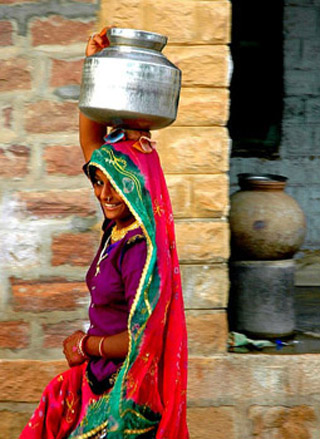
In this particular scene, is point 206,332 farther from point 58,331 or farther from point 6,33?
point 6,33

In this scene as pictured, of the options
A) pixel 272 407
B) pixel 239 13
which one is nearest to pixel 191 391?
pixel 272 407

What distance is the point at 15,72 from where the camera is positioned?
382cm

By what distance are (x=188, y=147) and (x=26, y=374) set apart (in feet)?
3.98

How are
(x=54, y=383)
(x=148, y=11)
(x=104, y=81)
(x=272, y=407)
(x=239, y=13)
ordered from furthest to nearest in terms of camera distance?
1. (x=239, y=13)
2. (x=272, y=407)
3. (x=148, y=11)
4. (x=54, y=383)
5. (x=104, y=81)

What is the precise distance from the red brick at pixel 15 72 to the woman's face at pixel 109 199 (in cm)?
133

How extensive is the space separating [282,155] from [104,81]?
4044 mm

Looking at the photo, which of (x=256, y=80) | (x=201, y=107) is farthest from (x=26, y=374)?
(x=256, y=80)

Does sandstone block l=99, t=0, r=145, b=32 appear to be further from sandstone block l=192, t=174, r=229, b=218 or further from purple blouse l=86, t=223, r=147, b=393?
purple blouse l=86, t=223, r=147, b=393

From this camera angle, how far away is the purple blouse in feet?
8.41

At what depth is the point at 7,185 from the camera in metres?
3.85

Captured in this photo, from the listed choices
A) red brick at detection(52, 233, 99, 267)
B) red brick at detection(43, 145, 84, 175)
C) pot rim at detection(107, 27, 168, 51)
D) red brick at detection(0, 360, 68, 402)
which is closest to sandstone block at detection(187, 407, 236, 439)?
red brick at detection(0, 360, 68, 402)

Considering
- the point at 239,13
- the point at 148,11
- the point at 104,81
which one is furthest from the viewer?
the point at 239,13

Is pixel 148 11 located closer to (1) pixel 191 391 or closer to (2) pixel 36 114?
(2) pixel 36 114

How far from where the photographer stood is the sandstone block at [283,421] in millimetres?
4016
